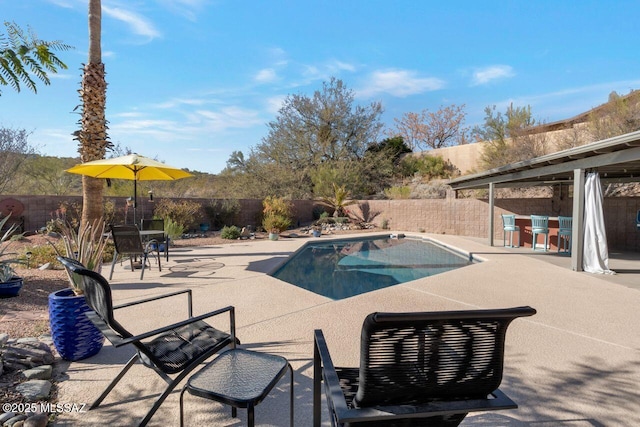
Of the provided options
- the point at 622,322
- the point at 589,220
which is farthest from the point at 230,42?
the point at 622,322

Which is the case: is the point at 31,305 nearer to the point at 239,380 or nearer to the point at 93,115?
the point at 239,380

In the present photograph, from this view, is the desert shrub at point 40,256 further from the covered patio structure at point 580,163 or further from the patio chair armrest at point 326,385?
the covered patio structure at point 580,163

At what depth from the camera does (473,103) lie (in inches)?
1185

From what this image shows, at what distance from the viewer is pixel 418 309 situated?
13.9 feet

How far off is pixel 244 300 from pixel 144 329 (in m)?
1.35

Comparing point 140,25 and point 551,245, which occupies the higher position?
point 140,25

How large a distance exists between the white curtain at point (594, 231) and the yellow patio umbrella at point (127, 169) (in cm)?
811

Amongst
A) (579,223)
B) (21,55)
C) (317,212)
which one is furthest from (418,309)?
(317,212)

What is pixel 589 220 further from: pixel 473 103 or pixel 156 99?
pixel 473 103

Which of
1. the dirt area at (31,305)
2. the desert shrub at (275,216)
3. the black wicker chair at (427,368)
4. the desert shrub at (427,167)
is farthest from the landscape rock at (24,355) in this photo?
the desert shrub at (427,167)

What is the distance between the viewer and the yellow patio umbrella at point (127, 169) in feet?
19.7


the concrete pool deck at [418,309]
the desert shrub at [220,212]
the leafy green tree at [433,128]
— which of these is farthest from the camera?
the leafy green tree at [433,128]

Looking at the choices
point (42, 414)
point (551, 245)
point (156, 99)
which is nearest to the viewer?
point (42, 414)

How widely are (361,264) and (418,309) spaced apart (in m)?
4.99
